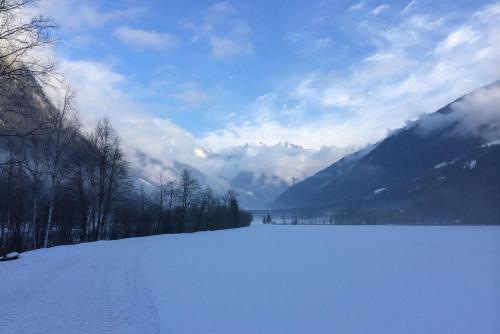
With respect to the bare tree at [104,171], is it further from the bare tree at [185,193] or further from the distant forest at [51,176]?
the bare tree at [185,193]

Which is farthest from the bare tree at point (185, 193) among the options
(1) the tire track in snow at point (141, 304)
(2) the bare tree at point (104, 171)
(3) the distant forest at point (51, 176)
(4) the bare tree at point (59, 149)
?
(1) the tire track in snow at point (141, 304)

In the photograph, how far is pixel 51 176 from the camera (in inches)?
1110

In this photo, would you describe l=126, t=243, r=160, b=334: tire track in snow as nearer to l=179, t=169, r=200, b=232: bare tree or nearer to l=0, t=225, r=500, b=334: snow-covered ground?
l=0, t=225, r=500, b=334: snow-covered ground

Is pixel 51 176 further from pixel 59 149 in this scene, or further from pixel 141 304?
pixel 141 304

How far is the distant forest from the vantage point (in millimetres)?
10852

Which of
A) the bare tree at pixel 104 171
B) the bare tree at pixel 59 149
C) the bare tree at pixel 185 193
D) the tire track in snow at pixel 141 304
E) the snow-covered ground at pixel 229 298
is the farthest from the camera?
the bare tree at pixel 185 193

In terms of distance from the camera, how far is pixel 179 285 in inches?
569

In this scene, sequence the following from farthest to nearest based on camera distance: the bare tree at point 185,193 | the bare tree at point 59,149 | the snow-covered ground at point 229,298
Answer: the bare tree at point 185,193 < the bare tree at point 59,149 < the snow-covered ground at point 229,298

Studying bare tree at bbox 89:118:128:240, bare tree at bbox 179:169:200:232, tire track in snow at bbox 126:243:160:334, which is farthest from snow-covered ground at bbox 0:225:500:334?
bare tree at bbox 179:169:200:232

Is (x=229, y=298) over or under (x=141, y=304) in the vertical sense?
under

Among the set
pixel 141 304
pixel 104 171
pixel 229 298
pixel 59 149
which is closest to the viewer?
pixel 141 304

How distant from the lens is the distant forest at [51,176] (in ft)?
35.6

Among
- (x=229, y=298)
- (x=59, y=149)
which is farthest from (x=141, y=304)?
(x=59, y=149)

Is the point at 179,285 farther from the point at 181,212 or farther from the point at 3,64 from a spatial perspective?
the point at 181,212
